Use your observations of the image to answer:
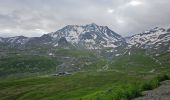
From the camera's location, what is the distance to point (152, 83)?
4134 inches

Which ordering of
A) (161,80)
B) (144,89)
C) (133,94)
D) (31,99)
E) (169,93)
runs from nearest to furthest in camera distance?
1. (169,93)
2. (133,94)
3. (144,89)
4. (161,80)
5. (31,99)

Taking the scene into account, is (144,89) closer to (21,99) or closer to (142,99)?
(142,99)

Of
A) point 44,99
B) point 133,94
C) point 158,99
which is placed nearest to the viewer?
point 158,99

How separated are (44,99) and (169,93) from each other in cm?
9479

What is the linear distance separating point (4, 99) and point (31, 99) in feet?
101

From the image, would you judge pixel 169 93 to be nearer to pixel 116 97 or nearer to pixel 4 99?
pixel 116 97

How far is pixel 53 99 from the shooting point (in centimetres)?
15450

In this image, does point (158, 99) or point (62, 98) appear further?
point (62, 98)

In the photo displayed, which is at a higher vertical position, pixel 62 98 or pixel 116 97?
pixel 116 97

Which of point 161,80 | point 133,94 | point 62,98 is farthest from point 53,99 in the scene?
point 133,94

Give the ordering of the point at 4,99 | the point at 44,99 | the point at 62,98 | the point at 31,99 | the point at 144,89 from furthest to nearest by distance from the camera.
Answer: the point at 4,99 → the point at 31,99 → the point at 44,99 → the point at 62,98 → the point at 144,89

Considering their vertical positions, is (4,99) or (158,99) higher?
(158,99)

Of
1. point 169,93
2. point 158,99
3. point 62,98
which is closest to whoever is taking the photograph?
point 158,99

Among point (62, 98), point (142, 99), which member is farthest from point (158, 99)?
point (62, 98)
